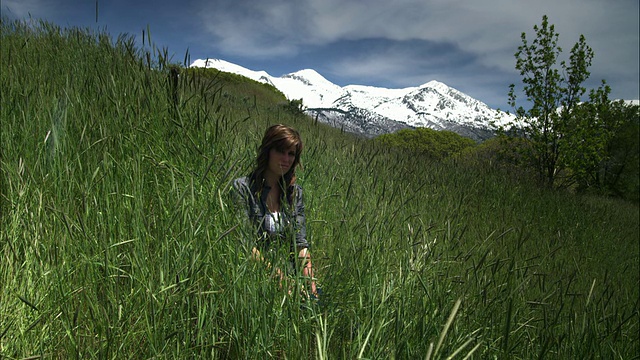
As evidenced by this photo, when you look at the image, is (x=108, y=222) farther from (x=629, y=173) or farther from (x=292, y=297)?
(x=629, y=173)

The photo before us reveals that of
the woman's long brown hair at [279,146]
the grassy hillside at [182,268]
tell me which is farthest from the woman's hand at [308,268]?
the woman's long brown hair at [279,146]

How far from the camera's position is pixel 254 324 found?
1.24 metres

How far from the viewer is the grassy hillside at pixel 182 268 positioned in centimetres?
125

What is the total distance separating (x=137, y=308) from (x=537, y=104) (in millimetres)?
11279

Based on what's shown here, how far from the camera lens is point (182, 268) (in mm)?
1149

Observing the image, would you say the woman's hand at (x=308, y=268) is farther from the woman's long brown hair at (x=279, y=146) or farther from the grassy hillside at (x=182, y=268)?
the woman's long brown hair at (x=279, y=146)

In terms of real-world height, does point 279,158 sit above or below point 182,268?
above

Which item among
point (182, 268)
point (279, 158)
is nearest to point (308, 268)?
point (182, 268)

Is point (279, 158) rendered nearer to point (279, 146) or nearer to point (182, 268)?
point (279, 146)

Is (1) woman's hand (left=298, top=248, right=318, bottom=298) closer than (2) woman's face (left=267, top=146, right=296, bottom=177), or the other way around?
(1) woman's hand (left=298, top=248, right=318, bottom=298)

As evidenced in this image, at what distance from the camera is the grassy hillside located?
4.09 feet

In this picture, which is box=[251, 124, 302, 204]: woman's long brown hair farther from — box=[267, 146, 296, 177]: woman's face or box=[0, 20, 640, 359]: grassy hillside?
box=[0, 20, 640, 359]: grassy hillside

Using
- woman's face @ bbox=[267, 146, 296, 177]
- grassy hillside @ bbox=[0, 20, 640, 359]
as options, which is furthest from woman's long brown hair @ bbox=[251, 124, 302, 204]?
grassy hillside @ bbox=[0, 20, 640, 359]

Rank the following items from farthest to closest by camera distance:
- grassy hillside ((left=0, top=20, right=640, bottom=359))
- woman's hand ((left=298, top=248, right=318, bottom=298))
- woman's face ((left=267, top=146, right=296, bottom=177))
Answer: woman's face ((left=267, top=146, right=296, bottom=177)), woman's hand ((left=298, top=248, right=318, bottom=298)), grassy hillside ((left=0, top=20, right=640, bottom=359))
